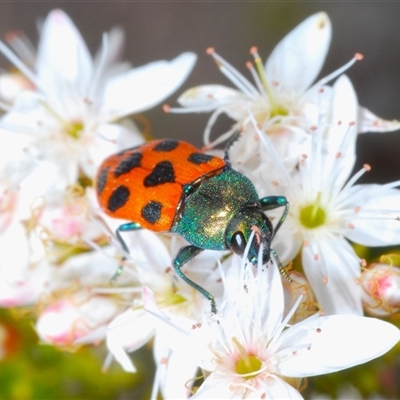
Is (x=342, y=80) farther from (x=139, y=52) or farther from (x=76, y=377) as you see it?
(x=139, y=52)

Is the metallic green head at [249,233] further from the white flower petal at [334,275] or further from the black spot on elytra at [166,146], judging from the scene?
the black spot on elytra at [166,146]

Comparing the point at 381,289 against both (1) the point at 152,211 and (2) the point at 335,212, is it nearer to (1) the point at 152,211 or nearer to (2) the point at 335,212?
(2) the point at 335,212

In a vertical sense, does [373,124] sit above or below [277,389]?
above

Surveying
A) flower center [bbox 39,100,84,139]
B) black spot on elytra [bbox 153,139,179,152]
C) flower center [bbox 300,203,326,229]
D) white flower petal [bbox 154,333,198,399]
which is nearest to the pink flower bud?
flower center [bbox 300,203,326,229]

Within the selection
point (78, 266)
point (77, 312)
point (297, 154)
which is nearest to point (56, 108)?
point (78, 266)

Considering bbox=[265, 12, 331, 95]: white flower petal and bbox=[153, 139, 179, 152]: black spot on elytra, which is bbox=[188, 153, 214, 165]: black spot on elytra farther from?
bbox=[265, 12, 331, 95]: white flower petal

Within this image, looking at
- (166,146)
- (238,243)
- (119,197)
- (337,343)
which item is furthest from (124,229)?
(337,343)

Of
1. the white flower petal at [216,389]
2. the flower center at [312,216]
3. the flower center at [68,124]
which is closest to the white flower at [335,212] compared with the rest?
the flower center at [312,216]

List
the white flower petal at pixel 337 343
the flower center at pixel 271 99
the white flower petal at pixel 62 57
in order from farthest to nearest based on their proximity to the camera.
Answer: the white flower petal at pixel 62 57
the flower center at pixel 271 99
the white flower petal at pixel 337 343
